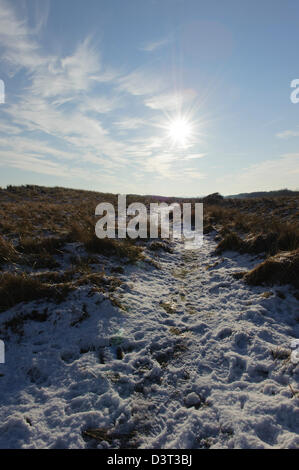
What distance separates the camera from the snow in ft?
7.98

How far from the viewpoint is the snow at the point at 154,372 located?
7.98ft

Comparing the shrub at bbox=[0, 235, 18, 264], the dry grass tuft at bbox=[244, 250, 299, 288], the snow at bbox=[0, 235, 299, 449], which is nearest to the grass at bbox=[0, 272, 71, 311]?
the snow at bbox=[0, 235, 299, 449]

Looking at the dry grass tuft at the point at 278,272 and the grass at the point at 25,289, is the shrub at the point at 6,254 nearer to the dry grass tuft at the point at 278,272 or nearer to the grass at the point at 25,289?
the grass at the point at 25,289

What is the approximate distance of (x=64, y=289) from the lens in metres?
4.61

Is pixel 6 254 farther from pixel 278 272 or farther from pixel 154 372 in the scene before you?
pixel 278 272

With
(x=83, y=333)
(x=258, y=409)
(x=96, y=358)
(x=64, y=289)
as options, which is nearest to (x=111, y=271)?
(x=64, y=289)

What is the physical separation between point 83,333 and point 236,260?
16.8ft

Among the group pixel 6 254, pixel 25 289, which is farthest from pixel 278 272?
pixel 6 254

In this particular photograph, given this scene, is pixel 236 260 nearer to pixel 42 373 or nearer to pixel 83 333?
pixel 83 333

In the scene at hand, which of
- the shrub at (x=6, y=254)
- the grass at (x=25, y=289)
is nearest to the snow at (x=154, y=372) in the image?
the grass at (x=25, y=289)

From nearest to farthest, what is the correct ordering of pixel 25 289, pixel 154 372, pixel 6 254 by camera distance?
pixel 154 372, pixel 25 289, pixel 6 254

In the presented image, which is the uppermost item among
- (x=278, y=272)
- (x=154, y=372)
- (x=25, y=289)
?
(x=278, y=272)

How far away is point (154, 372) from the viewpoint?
10.6 feet

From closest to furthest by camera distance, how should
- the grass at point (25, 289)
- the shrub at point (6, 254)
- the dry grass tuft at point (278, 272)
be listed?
the grass at point (25, 289)
the dry grass tuft at point (278, 272)
the shrub at point (6, 254)
